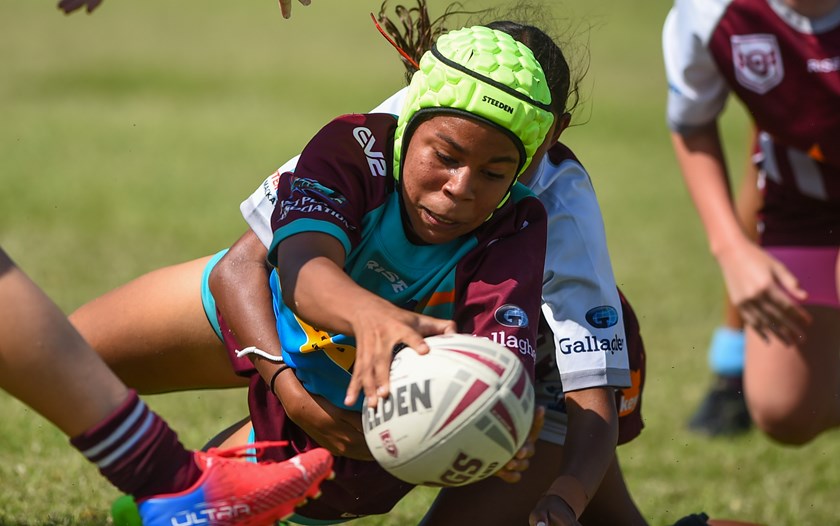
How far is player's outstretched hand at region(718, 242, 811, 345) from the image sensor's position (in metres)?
4.18

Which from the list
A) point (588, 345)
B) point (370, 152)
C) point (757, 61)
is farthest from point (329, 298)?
point (757, 61)

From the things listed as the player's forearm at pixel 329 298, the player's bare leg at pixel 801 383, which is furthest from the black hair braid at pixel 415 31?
the player's bare leg at pixel 801 383

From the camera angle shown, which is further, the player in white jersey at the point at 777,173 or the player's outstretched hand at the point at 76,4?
the player in white jersey at the point at 777,173

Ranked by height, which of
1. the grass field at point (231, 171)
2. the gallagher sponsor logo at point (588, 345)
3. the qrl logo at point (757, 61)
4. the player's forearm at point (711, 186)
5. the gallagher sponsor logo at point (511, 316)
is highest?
the gallagher sponsor logo at point (511, 316)

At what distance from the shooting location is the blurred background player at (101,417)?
277 centimetres

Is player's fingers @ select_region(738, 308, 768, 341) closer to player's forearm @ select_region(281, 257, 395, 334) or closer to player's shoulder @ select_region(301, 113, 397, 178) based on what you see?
player's shoulder @ select_region(301, 113, 397, 178)

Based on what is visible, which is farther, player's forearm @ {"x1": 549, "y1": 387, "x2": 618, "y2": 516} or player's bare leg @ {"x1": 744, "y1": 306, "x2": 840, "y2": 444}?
player's bare leg @ {"x1": 744, "y1": 306, "x2": 840, "y2": 444}

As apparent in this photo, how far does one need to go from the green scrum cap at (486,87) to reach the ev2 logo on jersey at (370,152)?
3.3 inches

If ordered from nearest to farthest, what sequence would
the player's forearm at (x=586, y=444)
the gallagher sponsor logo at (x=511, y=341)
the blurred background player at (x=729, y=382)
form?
1. the gallagher sponsor logo at (x=511, y=341)
2. the player's forearm at (x=586, y=444)
3. the blurred background player at (x=729, y=382)

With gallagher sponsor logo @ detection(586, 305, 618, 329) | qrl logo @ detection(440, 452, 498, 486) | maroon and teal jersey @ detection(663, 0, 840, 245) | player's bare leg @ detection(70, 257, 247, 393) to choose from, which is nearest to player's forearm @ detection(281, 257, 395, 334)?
qrl logo @ detection(440, 452, 498, 486)

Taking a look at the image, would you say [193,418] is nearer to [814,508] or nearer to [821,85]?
[814,508]

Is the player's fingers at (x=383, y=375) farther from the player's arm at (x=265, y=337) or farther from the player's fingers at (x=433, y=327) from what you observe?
the player's arm at (x=265, y=337)

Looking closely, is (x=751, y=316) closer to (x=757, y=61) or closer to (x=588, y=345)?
(x=588, y=345)

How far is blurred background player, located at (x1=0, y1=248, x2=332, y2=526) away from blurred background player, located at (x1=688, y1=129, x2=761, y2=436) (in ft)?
13.1
